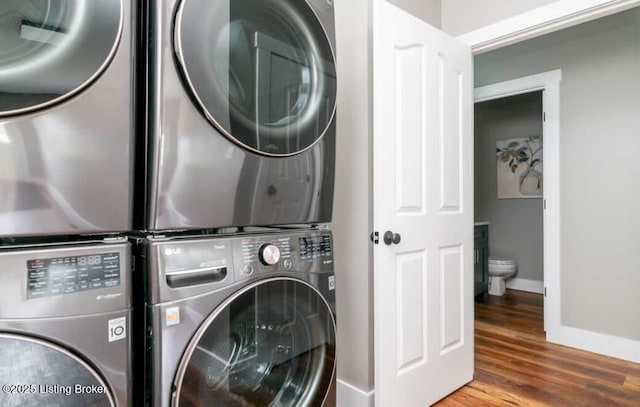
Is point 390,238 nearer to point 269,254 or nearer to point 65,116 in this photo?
point 269,254

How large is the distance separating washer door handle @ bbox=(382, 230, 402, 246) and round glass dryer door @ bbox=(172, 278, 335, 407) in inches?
20.1

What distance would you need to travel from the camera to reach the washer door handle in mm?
1606

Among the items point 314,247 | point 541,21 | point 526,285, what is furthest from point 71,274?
point 526,285

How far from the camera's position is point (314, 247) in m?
1.20

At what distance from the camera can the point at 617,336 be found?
2.56m

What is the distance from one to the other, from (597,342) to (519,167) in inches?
97.0

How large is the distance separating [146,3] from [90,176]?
45 cm

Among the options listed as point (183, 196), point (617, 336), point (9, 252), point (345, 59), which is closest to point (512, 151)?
point (617, 336)

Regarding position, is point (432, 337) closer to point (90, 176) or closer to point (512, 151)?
point (90, 176)

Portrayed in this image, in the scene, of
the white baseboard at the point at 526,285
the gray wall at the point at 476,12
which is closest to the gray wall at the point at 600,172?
the gray wall at the point at 476,12

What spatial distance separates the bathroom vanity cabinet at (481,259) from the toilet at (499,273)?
0.94ft

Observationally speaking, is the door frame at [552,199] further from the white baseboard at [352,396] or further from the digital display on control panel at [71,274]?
the digital display on control panel at [71,274]

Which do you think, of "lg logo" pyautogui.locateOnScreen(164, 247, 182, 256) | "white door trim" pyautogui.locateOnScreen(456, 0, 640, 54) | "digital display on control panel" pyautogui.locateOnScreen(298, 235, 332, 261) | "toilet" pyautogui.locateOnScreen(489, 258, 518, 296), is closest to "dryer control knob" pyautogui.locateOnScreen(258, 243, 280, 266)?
"digital display on control panel" pyautogui.locateOnScreen(298, 235, 332, 261)

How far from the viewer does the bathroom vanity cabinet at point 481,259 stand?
383 centimetres
